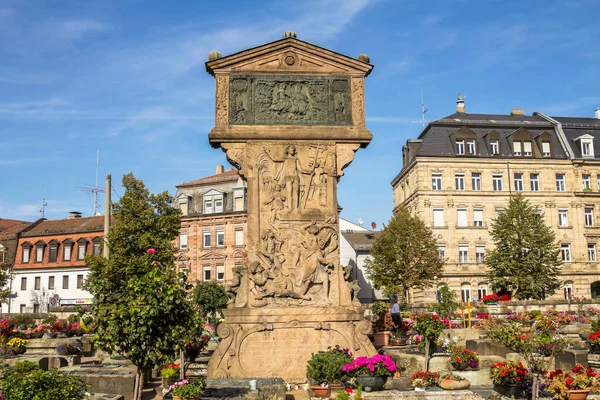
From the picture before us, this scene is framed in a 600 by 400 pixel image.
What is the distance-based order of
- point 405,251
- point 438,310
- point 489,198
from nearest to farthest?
1. point 438,310
2. point 405,251
3. point 489,198

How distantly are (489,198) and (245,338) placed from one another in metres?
50.4

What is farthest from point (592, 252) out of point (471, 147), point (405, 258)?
point (405, 258)

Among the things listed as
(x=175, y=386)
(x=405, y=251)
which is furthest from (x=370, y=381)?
(x=405, y=251)

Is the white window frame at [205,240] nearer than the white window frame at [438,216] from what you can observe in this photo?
No

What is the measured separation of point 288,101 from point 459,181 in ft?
155

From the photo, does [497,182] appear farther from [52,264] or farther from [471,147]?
[52,264]

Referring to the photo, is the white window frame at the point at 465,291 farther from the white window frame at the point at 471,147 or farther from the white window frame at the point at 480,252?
the white window frame at the point at 471,147

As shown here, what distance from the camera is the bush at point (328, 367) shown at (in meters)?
13.7

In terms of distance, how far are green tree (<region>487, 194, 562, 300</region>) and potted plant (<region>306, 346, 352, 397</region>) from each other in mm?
42346

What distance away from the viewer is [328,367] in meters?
13.8

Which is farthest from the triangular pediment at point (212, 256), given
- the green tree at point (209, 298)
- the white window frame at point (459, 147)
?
the white window frame at point (459, 147)

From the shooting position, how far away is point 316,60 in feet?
58.4

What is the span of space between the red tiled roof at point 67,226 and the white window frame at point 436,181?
34.8 meters

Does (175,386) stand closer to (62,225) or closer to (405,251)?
(405,251)
